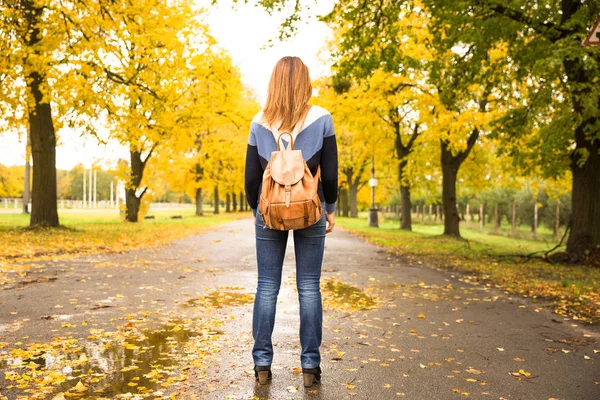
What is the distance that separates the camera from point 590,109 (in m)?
10.2

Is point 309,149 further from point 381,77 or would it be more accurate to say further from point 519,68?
point 381,77

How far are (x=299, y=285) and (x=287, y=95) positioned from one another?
1.31m

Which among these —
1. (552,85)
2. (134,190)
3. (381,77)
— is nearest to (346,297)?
(552,85)

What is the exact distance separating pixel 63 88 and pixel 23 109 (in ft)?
14.4

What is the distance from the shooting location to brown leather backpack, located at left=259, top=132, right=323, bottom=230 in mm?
3611

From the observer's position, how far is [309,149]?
374 centimetres

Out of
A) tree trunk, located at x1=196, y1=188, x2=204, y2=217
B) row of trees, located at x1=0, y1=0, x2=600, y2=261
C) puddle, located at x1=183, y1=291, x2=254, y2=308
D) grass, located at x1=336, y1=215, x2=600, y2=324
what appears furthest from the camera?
tree trunk, located at x1=196, y1=188, x2=204, y2=217

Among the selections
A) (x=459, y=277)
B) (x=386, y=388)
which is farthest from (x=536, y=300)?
(x=386, y=388)

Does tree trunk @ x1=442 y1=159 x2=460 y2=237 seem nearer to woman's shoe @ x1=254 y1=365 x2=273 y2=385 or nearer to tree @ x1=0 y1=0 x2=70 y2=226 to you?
tree @ x1=0 y1=0 x2=70 y2=226

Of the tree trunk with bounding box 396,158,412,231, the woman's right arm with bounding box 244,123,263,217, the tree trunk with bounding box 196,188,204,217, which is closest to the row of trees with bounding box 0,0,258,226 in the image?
the tree trunk with bounding box 396,158,412,231

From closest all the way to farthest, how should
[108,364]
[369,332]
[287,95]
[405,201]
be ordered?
[287,95] → [108,364] → [369,332] → [405,201]

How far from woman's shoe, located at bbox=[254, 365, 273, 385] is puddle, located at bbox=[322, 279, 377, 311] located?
2937 millimetres

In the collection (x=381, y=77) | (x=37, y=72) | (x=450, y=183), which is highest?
(x=381, y=77)

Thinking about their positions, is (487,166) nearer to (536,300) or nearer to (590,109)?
(590,109)
